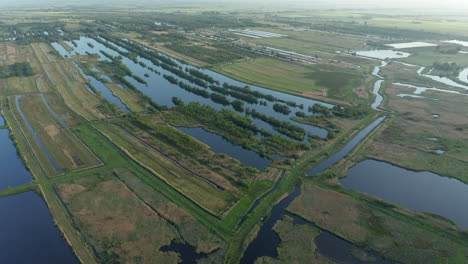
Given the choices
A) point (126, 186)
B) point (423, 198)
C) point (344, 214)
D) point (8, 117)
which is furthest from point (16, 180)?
point (423, 198)

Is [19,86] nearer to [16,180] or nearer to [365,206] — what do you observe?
[16,180]

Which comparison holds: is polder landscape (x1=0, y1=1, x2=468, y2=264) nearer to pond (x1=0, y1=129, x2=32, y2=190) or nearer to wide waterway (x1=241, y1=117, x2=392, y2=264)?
wide waterway (x1=241, y1=117, x2=392, y2=264)

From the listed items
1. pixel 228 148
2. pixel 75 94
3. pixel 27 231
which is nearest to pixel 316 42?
pixel 228 148

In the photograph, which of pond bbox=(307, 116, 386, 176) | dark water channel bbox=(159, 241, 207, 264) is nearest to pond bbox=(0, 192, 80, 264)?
dark water channel bbox=(159, 241, 207, 264)

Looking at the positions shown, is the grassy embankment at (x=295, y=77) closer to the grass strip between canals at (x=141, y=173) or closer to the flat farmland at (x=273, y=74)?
the flat farmland at (x=273, y=74)

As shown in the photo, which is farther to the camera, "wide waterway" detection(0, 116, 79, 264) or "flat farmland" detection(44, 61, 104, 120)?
"flat farmland" detection(44, 61, 104, 120)

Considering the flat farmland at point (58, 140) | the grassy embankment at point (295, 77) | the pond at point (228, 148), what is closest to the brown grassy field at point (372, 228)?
the pond at point (228, 148)
